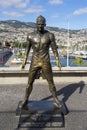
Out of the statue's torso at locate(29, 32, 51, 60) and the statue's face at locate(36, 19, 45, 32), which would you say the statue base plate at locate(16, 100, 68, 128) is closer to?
the statue's torso at locate(29, 32, 51, 60)

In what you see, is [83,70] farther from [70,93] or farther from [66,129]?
[66,129]

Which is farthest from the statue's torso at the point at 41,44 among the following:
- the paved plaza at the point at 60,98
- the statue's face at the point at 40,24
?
the paved plaza at the point at 60,98

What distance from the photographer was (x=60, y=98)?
10.1m

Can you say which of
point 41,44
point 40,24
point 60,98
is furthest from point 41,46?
point 60,98

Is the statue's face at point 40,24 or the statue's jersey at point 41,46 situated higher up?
the statue's face at point 40,24

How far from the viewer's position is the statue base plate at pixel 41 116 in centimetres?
760

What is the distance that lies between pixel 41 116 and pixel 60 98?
2389mm

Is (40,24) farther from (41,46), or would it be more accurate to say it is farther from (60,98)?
(60,98)

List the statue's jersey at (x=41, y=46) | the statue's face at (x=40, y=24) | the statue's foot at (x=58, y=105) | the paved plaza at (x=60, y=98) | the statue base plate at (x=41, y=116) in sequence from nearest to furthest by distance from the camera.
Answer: the statue base plate at (x=41, y=116)
the paved plaza at (x=60, y=98)
the statue's face at (x=40, y=24)
the statue's jersey at (x=41, y=46)
the statue's foot at (x=58, y=105)

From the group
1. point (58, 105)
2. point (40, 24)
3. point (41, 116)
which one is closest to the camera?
point (41, 116)

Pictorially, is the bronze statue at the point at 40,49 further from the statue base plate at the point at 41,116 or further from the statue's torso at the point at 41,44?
the statue base plate at the point at 41,116

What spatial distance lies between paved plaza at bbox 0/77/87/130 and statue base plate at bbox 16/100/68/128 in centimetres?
15

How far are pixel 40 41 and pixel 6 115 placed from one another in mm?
2039

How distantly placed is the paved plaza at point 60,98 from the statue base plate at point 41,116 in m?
0.15
